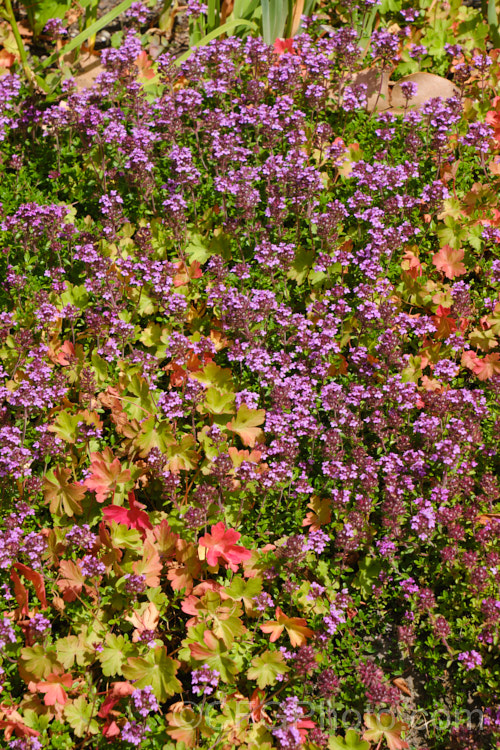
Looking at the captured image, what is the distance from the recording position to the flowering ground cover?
372 centimetres

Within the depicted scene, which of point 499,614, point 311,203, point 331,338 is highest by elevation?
point 311,203

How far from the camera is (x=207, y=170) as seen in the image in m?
5.77

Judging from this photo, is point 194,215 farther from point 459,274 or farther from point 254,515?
point 254,515

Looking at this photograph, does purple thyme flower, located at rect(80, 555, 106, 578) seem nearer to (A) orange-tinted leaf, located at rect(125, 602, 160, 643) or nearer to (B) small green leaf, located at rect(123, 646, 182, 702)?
(A) orange-tinted leaf, located at rect(125, 602, 160, 643)

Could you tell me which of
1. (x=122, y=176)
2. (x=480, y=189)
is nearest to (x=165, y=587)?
(x=122, y=176)

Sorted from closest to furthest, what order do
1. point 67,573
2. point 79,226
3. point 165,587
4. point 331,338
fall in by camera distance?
point 67,573, point 165,587, point 331,338, point 79,226

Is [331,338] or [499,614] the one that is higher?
[331,338]

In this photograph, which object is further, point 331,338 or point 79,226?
point 79,226

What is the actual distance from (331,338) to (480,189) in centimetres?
194

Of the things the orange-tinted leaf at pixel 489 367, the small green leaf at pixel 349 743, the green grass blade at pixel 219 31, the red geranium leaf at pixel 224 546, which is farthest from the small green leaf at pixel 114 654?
the green grass blade at pixel 219 31

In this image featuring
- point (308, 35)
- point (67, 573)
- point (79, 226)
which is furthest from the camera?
point (308, 35)

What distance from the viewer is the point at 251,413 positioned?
4344 mm

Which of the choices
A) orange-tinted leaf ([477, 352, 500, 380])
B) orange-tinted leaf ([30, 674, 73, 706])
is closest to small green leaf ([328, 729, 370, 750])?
orange-tinted leaf ([30, 674, 73, 706])

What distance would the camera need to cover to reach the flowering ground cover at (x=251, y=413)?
3.72m
